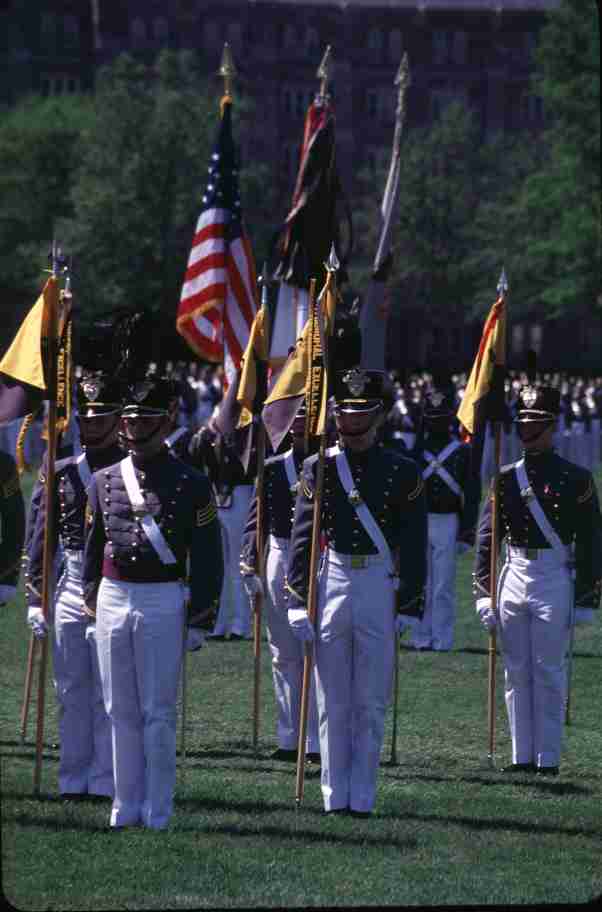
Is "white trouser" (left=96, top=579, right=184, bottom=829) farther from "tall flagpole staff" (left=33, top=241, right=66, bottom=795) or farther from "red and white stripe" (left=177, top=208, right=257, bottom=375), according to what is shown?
"red and white stripe" (left=177, top=208, right=257, bottom=375)

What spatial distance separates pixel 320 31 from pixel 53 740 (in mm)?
77662

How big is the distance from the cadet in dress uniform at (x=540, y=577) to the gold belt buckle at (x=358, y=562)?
1.69m

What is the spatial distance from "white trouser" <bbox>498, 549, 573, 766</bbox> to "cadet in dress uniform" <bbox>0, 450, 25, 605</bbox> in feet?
9.39

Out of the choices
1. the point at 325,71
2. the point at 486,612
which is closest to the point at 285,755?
the point at 486,612

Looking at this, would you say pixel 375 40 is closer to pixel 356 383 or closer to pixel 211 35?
pixel 211 35

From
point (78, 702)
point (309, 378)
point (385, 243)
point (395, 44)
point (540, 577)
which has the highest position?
point (395, 44)

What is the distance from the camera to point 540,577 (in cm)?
1163

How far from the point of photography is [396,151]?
21.7 meters

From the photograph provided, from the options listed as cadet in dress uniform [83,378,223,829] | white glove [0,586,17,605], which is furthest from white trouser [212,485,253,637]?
cadet in dress uniform [83,378,223,829]

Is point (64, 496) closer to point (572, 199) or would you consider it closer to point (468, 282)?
point (572, 199)

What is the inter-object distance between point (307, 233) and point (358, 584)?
7.95 m

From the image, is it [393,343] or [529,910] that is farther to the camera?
[393,343]

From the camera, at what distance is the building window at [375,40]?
87125 mm

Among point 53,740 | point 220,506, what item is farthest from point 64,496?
point 220,506
